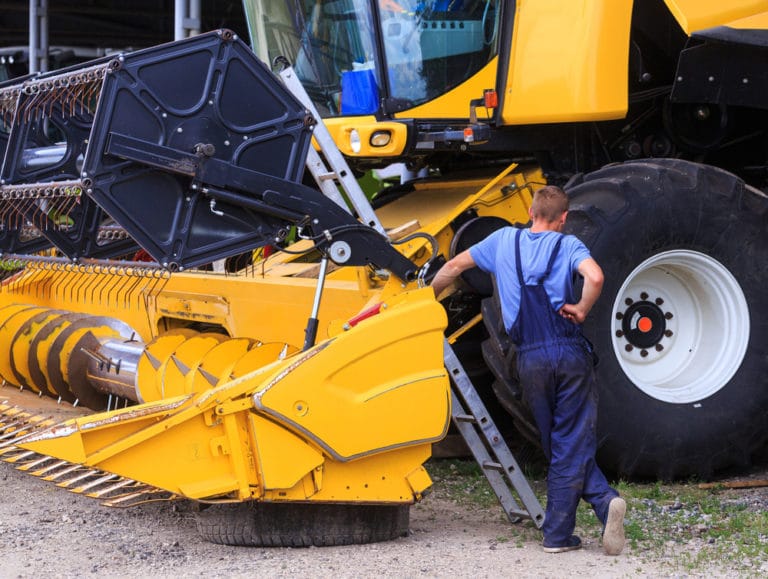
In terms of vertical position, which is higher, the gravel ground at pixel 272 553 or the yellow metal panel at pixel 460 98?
the yellow metal panel at pixel 460 98

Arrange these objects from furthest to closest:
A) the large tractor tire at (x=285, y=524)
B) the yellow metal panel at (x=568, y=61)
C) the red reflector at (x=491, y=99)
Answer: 1. the red reflector at (x=491, y=99)
2. the yellow metal panel at (x=568, y=61)
3. the large tractor tire at (x=285, y=524)

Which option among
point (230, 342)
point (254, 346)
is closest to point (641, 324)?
point (254, 346)

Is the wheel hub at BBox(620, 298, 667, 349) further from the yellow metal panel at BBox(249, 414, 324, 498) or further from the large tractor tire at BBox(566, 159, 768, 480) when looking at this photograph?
the yellow metal panel at BBox(249, 414, 324, 498)

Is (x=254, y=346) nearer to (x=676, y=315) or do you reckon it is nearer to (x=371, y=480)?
(x=371, y=480)

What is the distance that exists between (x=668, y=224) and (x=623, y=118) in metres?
0.95

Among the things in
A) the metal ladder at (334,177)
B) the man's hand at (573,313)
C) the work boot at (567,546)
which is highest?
the metal ladder at (334,177)

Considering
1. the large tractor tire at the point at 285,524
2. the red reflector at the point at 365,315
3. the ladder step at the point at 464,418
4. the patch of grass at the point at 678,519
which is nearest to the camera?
the patch of grass at the point at 678,519

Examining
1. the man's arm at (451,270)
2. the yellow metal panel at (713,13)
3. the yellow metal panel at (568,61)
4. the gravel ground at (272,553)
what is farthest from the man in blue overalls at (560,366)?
the yellow metal panel at (713,13)

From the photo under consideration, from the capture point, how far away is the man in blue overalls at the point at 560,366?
12.9 ft

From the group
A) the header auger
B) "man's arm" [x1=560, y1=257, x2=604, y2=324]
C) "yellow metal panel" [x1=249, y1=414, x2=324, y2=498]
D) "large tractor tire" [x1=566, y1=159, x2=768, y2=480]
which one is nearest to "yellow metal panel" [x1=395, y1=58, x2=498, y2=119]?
"large tractor tire" [x1=566, y1=159, x2=768, y2=480]

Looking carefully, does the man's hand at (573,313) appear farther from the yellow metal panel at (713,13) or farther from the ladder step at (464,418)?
the yellow metal panel at (713,13)

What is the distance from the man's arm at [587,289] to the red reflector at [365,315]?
0.69 metres

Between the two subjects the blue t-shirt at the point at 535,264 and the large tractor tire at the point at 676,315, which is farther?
the large tractor tire at the point at 676,315

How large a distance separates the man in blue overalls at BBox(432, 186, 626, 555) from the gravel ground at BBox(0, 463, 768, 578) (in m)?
0.17
